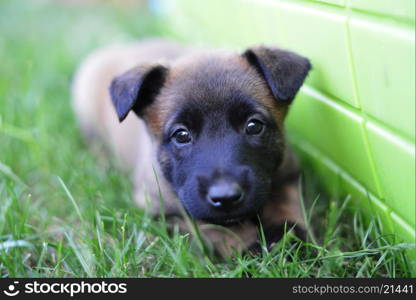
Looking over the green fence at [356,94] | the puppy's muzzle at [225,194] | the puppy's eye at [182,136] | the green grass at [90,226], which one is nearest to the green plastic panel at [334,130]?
the green fence at [356,94]

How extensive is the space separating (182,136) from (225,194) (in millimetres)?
529

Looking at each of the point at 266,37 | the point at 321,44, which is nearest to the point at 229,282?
the point at 321,44

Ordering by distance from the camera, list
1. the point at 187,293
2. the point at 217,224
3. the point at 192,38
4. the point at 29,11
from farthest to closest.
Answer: the point at 29,11 → the point at 192,38 → the point at 217,224 → the point at 187,293

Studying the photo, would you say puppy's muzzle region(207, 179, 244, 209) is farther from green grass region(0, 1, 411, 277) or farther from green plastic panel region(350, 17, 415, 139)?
green plastic panel region(350, 17, 415, 139)

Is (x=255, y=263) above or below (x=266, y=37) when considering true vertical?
below

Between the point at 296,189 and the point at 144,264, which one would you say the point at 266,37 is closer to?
the point at 296,189

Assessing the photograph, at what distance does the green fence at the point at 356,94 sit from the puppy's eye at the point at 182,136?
82cm

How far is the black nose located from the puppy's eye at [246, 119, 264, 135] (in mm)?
399

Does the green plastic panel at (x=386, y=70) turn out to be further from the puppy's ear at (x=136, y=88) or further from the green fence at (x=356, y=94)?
the puppy's ear at (x=136, y=88)

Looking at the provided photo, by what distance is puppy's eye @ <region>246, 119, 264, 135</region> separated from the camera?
9.11 ft

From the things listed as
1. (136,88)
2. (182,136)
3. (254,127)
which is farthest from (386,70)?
(136,88)

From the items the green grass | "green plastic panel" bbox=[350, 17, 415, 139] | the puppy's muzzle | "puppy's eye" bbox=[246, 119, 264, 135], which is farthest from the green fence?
the puppy's muzzle

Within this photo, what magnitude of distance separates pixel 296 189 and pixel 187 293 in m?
1.18

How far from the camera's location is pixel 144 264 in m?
2.64
